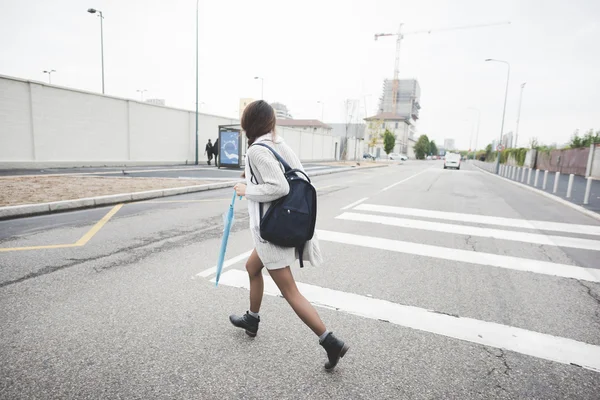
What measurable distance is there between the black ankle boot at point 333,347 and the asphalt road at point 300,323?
116 millimetres

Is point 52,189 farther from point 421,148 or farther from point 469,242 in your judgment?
point 421,148

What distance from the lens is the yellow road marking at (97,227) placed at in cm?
523

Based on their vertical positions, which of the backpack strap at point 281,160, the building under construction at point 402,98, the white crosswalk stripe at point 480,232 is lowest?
the white crosswalk stripe at point 480,232

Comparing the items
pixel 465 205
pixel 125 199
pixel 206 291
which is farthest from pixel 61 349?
pixel 465 205

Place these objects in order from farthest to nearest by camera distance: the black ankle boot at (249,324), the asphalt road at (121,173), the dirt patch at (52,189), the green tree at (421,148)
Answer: the green tree at (421,148), the asphalt road at (121,173), the dirt patch at (52,189), the black ankle boot at (249,324)

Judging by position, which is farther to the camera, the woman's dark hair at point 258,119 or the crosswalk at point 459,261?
the crosswalk at point 459,261

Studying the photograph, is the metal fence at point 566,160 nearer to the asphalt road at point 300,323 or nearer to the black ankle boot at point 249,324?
the asphalt road at point 300,323

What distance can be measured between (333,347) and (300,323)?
0.72 m

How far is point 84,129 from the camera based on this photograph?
59.8 ft

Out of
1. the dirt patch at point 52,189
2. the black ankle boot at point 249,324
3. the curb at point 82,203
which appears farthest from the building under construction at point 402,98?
the black ankle boot at point 249,324

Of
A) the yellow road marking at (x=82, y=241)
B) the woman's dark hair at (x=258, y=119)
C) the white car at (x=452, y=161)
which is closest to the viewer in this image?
the woman's dark hair at (x=258, y=119)

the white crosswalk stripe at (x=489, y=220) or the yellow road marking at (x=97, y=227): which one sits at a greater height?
the white crosswalk stripe at (x=489, y=220)

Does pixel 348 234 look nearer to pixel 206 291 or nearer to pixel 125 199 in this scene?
pixel 206 291

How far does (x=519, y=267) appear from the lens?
4.62 metres
